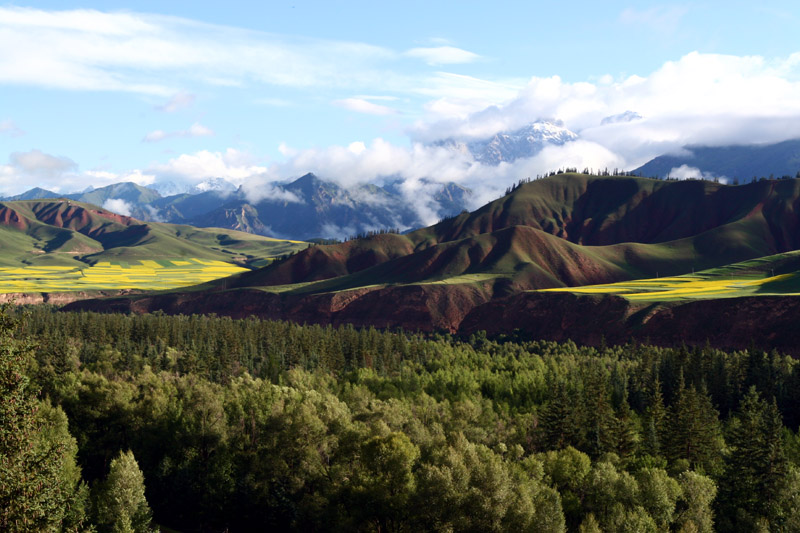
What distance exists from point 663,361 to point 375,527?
9662 cm

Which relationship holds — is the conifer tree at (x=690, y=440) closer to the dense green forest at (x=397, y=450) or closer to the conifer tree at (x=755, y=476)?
the dense green forest at (x=397, y=450)

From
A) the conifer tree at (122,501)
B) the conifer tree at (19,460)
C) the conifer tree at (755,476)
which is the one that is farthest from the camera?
the conifer tree at (755,476)

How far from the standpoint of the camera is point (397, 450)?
6581 cm

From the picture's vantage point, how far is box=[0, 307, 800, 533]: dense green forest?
194 feet

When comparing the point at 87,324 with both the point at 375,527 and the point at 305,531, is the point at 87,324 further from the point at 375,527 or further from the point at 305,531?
the point at 375,527

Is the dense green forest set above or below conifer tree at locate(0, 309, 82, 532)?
below

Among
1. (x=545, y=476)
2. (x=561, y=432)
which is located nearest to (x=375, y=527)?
(x=545, y=476)

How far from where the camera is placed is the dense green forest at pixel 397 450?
2323 inches

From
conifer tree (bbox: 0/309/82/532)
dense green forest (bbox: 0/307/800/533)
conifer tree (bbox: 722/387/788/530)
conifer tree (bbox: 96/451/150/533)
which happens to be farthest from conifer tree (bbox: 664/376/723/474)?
conifer tree (bbox: 0/309/82/532)

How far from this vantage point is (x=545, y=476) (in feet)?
245

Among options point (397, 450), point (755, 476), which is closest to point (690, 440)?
point (755, 476)

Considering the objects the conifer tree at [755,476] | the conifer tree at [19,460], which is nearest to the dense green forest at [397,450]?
the conifer tree at [19,460]

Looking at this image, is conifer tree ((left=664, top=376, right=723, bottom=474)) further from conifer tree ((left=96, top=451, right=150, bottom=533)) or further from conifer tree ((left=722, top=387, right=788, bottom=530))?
conifer tree ((left=96, top=451, right=150, bottom=533))

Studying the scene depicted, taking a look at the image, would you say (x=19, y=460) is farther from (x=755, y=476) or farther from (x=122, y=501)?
(x=755, y=476)
